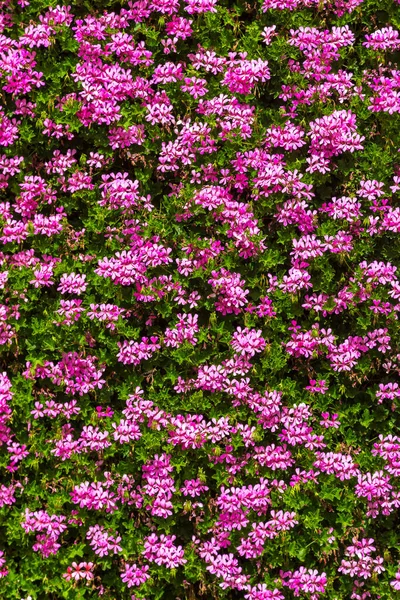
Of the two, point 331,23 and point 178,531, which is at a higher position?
point 331,23

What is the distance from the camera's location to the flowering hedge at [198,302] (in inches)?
182

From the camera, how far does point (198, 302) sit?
479 centimetres

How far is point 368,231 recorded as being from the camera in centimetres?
480

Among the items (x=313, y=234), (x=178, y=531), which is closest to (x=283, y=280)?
(x=313, y=234)

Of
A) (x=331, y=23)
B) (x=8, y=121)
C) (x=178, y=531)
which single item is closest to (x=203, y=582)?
(x=178, y=531)

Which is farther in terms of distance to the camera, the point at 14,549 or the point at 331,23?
the point at 331,23

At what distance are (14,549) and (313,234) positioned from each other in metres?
2.82

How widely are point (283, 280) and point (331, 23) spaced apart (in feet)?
6.05

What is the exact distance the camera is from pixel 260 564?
4.65 metres

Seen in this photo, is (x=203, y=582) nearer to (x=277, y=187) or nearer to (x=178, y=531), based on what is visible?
(x=178, y=531)

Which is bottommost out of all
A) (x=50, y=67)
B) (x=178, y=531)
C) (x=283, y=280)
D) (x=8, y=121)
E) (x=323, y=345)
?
(x=178, y=531)

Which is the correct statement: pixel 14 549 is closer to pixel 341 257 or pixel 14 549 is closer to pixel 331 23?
Answer: pixel 341 257

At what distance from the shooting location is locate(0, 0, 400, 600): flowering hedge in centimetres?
463

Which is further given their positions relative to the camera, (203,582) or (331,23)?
(331,23)
